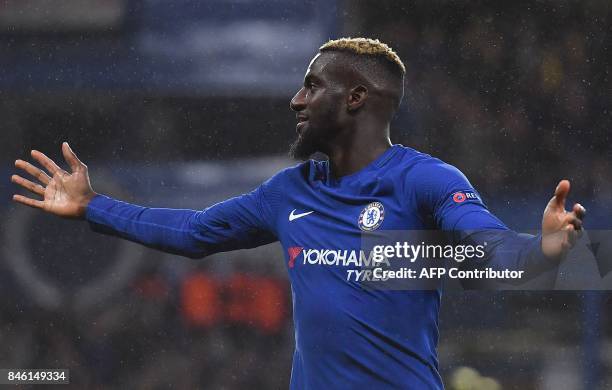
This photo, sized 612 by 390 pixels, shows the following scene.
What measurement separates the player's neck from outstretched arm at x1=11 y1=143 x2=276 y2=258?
310 mm

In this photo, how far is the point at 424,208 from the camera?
288 cm

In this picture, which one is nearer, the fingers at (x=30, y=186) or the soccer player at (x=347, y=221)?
the soccer player at (x=347, y=221)

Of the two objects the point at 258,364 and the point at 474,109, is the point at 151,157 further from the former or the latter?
the point at 474,109

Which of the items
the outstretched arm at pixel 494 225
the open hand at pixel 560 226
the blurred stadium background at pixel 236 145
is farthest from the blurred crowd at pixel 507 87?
the open hand at pixel 560 226

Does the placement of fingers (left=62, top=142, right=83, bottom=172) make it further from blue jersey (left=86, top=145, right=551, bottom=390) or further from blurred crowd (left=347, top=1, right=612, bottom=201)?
blurred crowd (left=347, top=1, right=612, bottom=201)

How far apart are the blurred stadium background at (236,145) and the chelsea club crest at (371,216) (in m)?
5.55

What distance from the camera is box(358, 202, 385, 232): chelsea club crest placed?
9.70 feet

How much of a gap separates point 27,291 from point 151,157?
182cm

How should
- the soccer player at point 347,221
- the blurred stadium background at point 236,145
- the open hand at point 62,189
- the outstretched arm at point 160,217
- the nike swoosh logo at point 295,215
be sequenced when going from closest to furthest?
the soccer player at point 347,221 → the nike swoosh logo at point 295,215 → the outstretched arm at point 160,217 → the open hand at point 62,189 → the blurred stadium background at point 236,145

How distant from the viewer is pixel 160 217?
11.3 feet

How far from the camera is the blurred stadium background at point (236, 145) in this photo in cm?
878

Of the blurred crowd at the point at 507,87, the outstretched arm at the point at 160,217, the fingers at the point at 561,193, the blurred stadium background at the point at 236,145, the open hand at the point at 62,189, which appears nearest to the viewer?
the fingers at the point at 561,193

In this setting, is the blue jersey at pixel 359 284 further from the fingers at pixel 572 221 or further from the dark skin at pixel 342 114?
the fingers at pixel 572 221

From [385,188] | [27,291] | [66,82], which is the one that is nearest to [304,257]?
[385,188]
